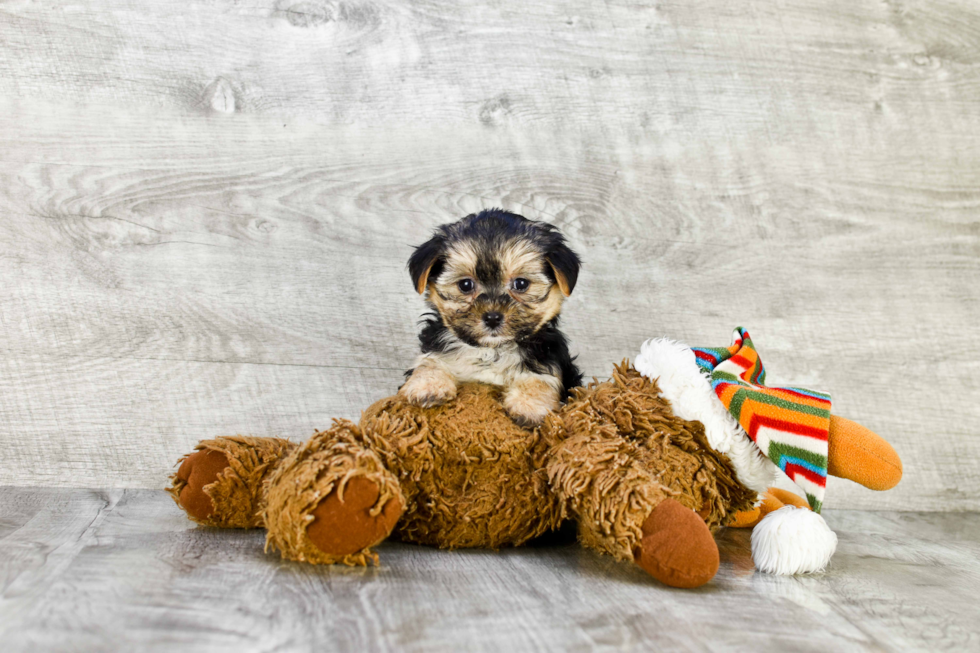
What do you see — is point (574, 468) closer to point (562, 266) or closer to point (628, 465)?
point (628, 465)

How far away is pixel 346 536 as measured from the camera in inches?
61.4

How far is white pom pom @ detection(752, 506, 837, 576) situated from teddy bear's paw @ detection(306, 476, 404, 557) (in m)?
0.92

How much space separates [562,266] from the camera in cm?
188

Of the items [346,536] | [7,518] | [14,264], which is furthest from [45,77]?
[346,536]

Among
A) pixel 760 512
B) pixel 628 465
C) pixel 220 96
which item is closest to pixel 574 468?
pixel 628 465

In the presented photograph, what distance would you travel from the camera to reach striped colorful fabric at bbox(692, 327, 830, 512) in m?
1.71

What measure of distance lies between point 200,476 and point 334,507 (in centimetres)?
59

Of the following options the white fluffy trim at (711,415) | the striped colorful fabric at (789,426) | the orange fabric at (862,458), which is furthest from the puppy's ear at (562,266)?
the orange fabric at (862,458)

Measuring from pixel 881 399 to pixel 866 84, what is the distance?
1245 millimetres

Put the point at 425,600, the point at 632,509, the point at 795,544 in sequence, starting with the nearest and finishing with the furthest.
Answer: the point at 425,600
the point at 632,509
the point at 795,544

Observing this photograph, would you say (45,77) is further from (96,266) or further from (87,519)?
(87,519)

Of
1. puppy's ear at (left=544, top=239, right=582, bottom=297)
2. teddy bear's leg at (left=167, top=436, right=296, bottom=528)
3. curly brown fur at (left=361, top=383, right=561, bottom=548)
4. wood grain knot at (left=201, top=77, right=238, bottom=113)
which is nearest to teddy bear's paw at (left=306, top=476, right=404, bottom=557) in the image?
curly brown fur at (left=361, top=383, right=561, bottom=548)

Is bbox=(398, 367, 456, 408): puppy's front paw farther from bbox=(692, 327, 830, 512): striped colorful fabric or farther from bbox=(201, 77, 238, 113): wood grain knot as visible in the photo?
bbox=(201, 77, 238, 113): wood grain knot

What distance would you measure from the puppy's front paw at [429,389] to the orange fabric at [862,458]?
923 millimetres
